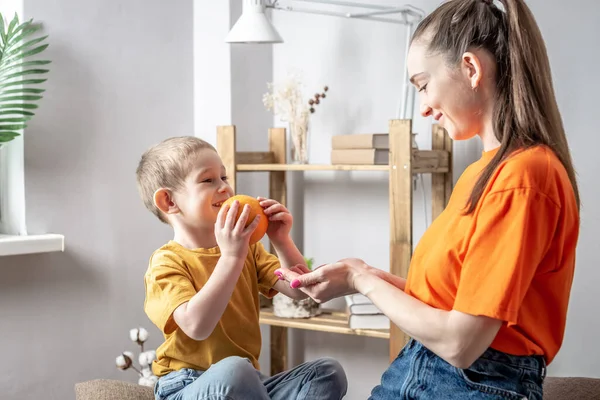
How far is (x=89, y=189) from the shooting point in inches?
114

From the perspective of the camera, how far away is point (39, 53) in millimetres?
2768

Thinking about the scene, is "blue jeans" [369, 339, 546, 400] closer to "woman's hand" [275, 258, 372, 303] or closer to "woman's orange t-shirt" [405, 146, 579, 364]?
"woman's orange t-shirt" [405, 146, 579, 364]

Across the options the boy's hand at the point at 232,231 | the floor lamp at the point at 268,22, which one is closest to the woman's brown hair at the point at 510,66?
the boy's hand at the point at 232,231

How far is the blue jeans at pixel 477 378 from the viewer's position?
1.30 metres

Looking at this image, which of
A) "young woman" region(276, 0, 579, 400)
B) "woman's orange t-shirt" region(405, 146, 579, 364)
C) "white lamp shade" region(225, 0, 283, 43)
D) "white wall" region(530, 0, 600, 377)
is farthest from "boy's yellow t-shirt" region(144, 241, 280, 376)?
"white wall" region(530, 0, 600, 377)

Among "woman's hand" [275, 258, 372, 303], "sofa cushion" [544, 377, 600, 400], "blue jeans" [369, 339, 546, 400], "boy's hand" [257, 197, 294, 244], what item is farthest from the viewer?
"sofa cushion" [544, 377, 600, 400]

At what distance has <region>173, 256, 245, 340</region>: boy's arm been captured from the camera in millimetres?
1534

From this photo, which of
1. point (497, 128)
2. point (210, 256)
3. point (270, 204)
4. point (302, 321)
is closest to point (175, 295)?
point (210, 256)

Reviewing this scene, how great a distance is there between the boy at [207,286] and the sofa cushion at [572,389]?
85 centimetres

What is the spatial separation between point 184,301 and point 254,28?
1.52 meters

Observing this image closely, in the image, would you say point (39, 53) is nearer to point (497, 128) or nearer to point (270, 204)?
point (270, 204)

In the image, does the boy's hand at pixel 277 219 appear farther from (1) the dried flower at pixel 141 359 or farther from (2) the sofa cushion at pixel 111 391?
(1) the dried flower at pixel 141 359

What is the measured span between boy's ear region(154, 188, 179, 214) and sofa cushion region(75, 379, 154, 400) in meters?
0.77

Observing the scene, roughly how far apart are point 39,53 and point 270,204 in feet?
4.92
